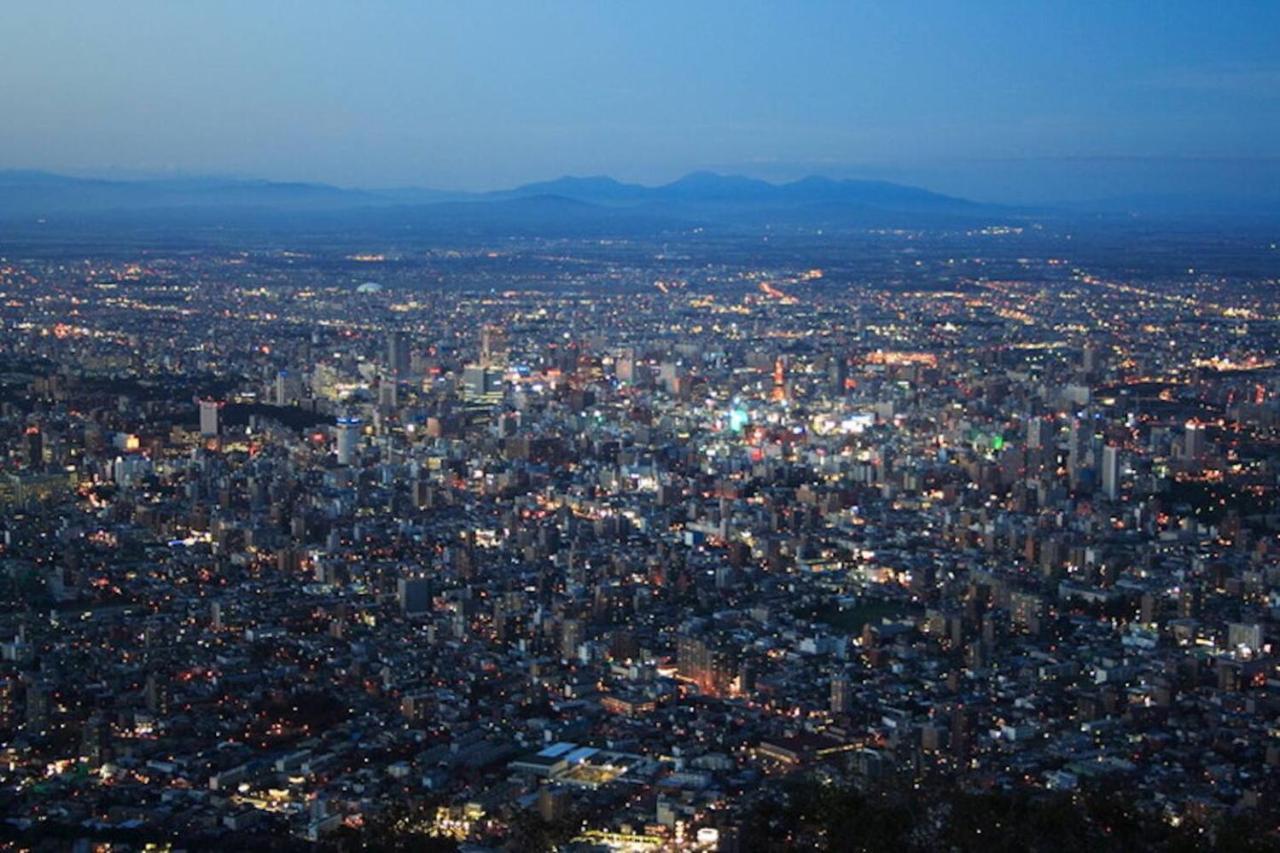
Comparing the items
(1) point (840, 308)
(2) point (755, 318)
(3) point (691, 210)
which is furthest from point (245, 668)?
(3) point (691, 210)

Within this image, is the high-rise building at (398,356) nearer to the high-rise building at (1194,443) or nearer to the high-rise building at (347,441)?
the high-rise building at (347,441)

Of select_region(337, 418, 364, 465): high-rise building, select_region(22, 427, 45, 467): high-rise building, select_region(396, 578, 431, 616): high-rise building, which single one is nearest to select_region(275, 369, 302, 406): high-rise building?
select_region(337, 418, 364, 465): high-rise building

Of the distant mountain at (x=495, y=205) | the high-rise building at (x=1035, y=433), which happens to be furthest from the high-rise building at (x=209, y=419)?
the distant mountain at (x=495, y=205)

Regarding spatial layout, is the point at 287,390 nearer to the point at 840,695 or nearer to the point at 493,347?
the point at 493,347

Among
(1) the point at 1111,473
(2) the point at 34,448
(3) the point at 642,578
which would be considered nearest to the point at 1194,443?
(1) the point at 1111,473

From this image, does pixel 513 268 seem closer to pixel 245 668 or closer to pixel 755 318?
pixel 755 318

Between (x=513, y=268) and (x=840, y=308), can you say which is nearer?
(x=840, y=308)
